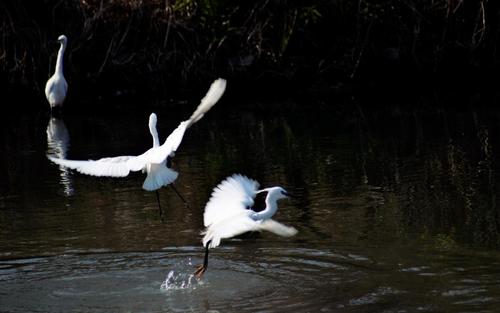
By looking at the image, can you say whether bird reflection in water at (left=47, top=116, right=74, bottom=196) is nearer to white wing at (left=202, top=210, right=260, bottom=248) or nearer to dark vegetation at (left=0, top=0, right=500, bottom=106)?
dark vegetation at (left=0, top=0, right=500, bottom=106)

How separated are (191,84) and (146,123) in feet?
9.33

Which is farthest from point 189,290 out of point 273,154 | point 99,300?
point 273,154

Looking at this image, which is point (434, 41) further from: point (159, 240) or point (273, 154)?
point (159, 240)

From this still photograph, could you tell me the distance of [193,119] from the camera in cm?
632

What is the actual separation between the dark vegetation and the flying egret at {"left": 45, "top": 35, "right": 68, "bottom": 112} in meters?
1.17

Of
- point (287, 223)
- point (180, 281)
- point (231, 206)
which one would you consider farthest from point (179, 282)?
point (287, 223)

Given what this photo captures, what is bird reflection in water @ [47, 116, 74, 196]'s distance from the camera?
1019 centimetres

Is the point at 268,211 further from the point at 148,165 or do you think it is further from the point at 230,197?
the point at 148,165

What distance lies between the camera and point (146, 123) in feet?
47.8

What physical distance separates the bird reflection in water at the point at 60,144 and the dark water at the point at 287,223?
5 centimetres

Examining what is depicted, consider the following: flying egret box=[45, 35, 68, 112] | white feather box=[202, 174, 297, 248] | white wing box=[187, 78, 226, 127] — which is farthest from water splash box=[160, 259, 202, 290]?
flying egret box=[45, 35, 68, 112]

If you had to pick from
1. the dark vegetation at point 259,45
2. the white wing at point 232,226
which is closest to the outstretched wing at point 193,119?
the white wing at point 232,226

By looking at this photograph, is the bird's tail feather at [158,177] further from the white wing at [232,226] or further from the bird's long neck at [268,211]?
the bird's long neck at [268,211]

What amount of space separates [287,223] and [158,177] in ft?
4.73
